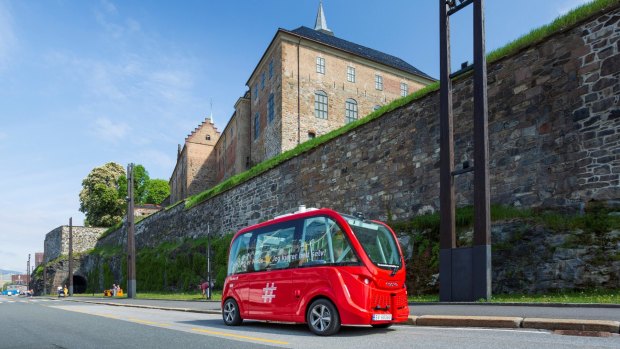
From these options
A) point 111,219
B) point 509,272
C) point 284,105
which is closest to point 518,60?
point 509,272

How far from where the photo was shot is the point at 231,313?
10.7 meters

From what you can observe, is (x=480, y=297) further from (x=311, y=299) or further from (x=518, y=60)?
(x=518, y=60)

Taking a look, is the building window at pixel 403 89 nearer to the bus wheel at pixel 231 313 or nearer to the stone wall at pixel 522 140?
the stone wall at pixel 522 140

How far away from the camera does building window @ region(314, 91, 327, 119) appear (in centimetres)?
4141

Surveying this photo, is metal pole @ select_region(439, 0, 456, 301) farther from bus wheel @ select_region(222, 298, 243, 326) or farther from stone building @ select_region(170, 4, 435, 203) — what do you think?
stone building @ select_region(170, 4, 435, 203)

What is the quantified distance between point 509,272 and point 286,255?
6.63m

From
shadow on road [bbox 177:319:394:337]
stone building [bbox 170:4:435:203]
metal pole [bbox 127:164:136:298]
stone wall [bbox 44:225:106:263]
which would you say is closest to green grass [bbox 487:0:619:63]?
shadow on road [bbox 177:319:394:337]

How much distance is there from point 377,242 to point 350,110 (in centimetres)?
3552

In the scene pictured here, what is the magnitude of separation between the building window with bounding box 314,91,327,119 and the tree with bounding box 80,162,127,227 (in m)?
46.3

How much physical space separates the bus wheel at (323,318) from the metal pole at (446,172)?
4927 mm

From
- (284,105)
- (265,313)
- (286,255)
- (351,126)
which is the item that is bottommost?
(265,313)

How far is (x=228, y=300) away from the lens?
10906 millimetres

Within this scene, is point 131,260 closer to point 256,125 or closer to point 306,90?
point 306,90

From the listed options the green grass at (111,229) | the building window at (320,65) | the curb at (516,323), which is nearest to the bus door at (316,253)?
the curb at (516,323)
